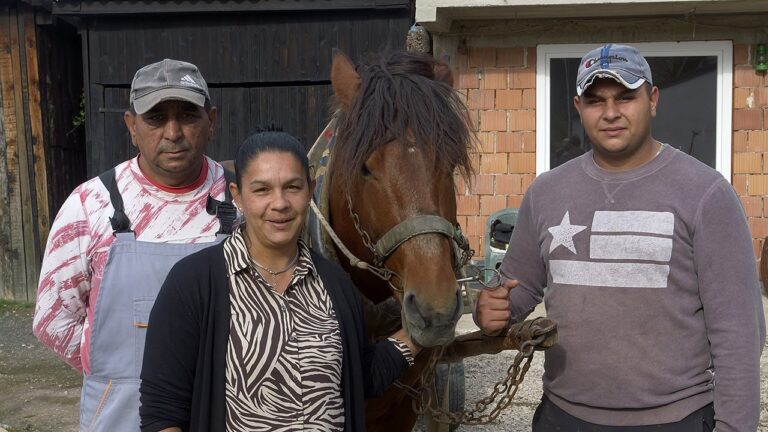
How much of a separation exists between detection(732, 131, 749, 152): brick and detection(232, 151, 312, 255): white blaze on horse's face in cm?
638

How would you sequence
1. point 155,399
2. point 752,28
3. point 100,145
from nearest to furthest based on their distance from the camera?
1. point 155,399
2. point 752,28
3. point 100,145

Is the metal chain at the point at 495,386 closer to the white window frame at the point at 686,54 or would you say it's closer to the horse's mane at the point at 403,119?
the horse's mane at the point at 403,119

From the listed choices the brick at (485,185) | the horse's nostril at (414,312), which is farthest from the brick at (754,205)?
the horse's nostril at (414,312)

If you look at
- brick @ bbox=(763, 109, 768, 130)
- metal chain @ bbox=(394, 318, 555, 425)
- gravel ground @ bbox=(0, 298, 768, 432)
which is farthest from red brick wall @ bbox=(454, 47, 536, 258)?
metal chain @ bbox=(394, 318, 555, 425)

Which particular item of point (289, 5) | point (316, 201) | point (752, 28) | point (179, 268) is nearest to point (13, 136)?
point (289, 5)

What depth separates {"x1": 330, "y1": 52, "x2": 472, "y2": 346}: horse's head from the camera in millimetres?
2066

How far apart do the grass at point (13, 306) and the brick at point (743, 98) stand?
826cm

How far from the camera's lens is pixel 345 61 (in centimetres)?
269

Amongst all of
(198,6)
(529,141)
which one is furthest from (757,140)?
(198,6)

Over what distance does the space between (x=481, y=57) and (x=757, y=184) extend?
305cm

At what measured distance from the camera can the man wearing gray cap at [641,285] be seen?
1.94 metres

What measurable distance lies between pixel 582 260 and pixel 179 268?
3.86 ft

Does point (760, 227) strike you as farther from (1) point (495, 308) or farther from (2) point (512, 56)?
(1) point (495, 308)

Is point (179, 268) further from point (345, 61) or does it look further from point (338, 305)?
point (345, 61)
